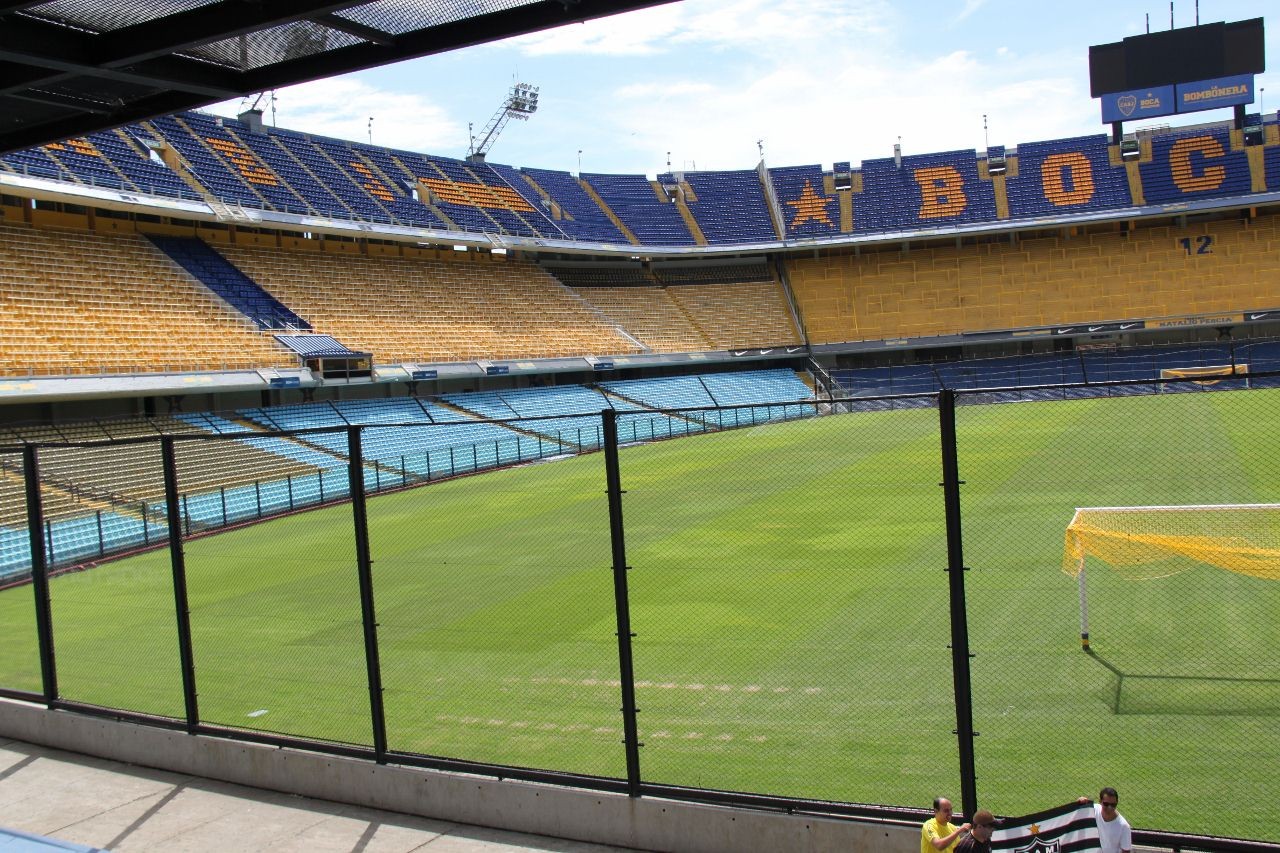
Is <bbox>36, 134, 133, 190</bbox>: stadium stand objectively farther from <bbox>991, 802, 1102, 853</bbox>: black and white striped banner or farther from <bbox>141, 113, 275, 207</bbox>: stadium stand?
<bbox>991, 802, 1102, 853</bbox>: black and white striped banner

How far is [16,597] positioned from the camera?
1595 centimetres

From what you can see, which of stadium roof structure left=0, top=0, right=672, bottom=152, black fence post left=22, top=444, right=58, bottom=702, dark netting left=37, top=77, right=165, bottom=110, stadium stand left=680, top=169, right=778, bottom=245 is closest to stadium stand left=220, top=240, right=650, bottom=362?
stadium stand left=680, top=169, right=778, bottom=245

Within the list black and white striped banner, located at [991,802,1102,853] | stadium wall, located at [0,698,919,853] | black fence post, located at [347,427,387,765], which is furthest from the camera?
black fence post, located at [347,427,387,765]

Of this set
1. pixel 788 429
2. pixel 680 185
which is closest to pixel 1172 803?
pixel 788 429

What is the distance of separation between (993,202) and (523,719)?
56.1m

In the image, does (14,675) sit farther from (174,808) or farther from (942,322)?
(942,322)

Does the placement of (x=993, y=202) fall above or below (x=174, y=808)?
above

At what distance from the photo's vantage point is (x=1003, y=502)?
1722cm

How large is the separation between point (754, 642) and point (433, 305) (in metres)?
37.2

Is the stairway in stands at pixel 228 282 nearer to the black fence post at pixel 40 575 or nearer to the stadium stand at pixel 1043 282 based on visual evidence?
the black fence post at pixel 40 575

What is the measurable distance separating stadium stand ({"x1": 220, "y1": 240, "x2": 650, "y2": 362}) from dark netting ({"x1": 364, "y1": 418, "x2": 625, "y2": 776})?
2068 centimetres

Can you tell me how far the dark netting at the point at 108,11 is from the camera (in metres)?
5.02

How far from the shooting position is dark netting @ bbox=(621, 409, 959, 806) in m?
7.08

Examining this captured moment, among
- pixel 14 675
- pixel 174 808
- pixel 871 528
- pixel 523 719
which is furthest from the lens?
pixel 871 528
